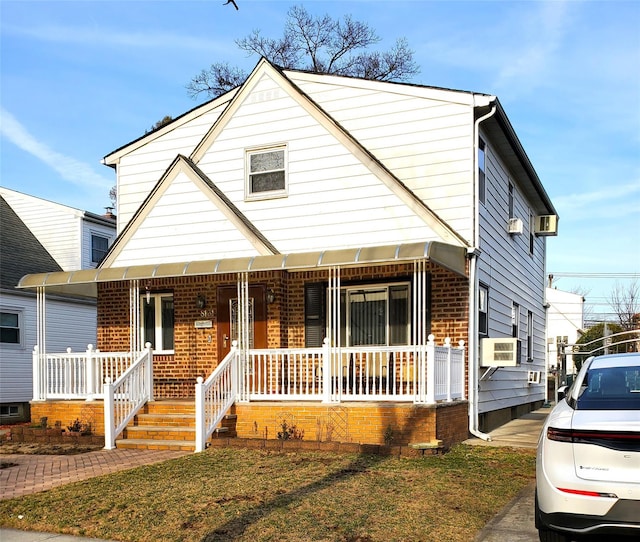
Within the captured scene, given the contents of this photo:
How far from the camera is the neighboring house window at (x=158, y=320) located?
15.1 m

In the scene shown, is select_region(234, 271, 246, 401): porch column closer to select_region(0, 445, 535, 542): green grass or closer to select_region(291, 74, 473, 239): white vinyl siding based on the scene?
select_region(0, 445, 535, 542): green grass

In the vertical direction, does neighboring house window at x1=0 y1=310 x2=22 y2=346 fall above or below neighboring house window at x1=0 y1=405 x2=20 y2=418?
above

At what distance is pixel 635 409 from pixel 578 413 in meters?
0.39

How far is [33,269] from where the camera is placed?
22297mm

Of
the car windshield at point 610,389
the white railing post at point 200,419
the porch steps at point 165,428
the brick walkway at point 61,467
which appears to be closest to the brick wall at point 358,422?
the porch steps at point 165,428

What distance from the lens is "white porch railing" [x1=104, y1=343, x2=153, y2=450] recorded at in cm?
1176

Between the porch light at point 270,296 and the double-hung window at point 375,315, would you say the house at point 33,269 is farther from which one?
the double-hung window at point 375,315

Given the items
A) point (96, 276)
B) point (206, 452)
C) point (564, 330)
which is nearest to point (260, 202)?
point (96, 276)

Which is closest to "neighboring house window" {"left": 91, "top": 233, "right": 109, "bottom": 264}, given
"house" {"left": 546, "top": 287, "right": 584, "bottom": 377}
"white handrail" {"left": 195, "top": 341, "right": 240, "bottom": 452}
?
"white handrail" {"left": 195, "top": 341, "right": 240, "bottom": 452}

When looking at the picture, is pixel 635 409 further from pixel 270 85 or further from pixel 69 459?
pixel 270 85

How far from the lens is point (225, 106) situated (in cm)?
1549

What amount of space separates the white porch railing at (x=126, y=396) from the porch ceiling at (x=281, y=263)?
152cm

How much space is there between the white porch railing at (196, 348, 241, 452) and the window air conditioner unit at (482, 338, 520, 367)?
467 centimetres

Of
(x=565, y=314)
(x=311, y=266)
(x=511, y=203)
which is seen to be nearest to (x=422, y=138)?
(x=311, y=266)
